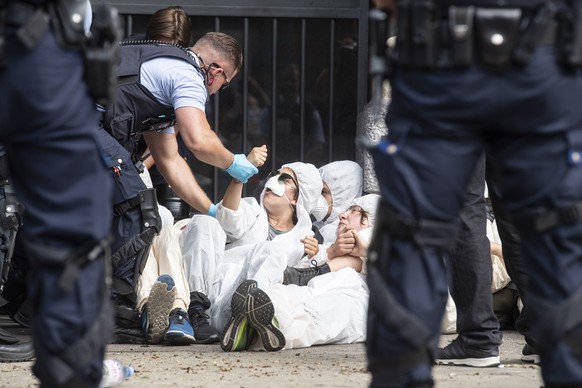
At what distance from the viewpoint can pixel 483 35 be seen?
8.40 feet

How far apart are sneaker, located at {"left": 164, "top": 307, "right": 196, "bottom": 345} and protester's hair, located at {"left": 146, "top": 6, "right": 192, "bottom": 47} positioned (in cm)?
141

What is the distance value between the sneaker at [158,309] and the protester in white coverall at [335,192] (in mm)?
1354

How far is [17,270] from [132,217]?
1.95 feet

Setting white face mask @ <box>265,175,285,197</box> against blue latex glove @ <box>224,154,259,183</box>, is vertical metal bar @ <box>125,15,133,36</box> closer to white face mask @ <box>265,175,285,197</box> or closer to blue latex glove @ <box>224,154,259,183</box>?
white face mask @ <box>265,175,285,197</box>

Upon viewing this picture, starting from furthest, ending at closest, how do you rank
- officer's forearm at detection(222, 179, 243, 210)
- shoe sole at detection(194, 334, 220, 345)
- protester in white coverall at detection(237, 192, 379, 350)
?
1. officer's forearm at detection(222, 179, 243, 210)
2. shoe sole at detection(194, 334, 220, 345)
3. protester in white coverall at detection(237, 192, 379, 350)

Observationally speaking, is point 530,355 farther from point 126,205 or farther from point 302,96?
point 302,96

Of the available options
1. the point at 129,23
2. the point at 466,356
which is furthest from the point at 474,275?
the point at 129,23

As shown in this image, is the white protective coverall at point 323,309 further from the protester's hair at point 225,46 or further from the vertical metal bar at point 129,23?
the vertical metal bar at point 129,23

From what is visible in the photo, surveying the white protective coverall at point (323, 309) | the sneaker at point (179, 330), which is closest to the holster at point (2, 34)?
the white protective coverall at point (323, 309)

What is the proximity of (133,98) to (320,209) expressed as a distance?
5.37 ft

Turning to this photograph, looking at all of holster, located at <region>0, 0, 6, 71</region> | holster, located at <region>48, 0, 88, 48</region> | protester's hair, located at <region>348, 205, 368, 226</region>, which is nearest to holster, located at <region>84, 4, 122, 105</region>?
holster, located at <region>48, 0, 88, 48</region>

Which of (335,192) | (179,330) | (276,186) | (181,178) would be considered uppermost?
(181,178)

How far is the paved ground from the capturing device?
418 centimetres

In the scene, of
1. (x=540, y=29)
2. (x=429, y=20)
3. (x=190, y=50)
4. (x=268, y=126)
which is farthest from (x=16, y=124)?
(x=268, y=126)
